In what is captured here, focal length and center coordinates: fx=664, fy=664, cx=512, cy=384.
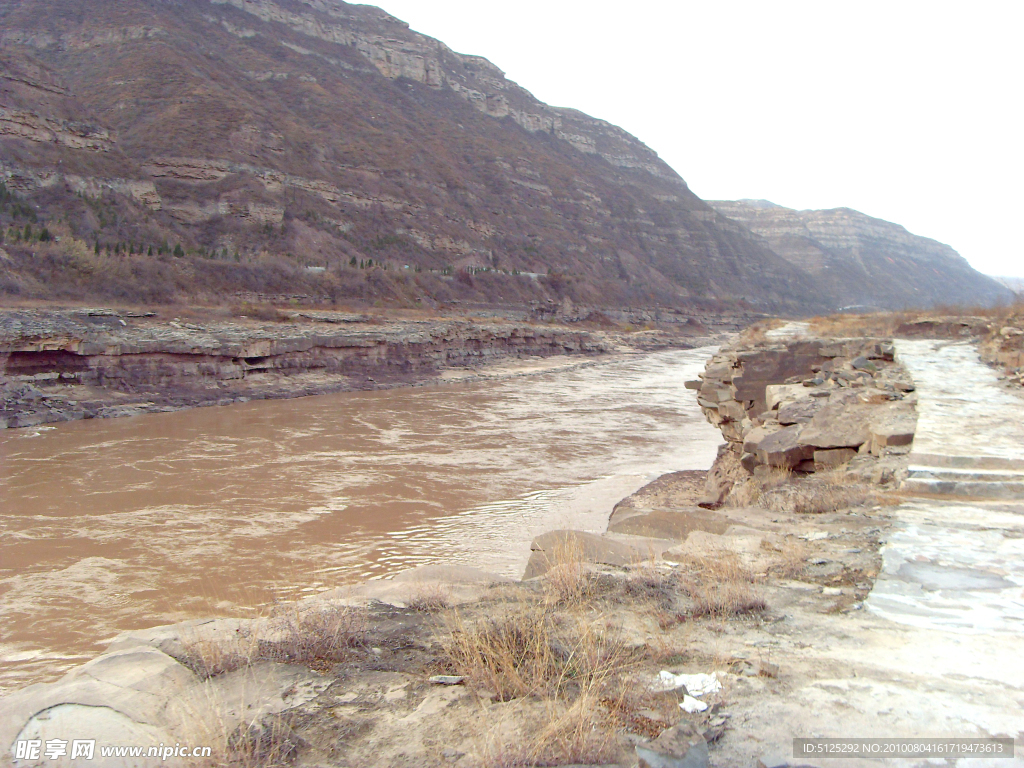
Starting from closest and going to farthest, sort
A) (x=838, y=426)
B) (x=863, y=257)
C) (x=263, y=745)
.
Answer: (x=263, y=745) → (x=838, y=426) → (x=863, y=257)

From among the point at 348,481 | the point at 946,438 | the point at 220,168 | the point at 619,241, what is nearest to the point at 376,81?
the point at 619,241

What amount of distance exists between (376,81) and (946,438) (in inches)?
3203

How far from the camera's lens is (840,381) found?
9711 millimetres

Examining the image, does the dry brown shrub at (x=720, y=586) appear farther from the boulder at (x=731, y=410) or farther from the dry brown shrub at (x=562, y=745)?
the boulder at (x=731, y=410)

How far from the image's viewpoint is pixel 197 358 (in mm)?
21359

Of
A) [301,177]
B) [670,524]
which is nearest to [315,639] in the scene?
[670,524]

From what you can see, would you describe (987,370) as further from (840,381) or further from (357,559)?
(357,559)

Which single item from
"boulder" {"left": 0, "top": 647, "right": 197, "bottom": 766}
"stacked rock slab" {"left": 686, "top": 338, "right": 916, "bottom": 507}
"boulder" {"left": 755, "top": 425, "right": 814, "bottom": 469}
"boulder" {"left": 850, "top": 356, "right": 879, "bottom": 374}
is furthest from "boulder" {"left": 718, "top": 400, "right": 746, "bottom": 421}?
"boulder" {"left": 0, "top": 647, "right": 197, "bottom": 766}

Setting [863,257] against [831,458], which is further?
[863,257]

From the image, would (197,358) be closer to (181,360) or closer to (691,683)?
(181,360)

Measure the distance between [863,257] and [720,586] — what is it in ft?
519

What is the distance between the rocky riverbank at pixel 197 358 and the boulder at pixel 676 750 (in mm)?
18590

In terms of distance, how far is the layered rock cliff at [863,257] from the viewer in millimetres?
122938

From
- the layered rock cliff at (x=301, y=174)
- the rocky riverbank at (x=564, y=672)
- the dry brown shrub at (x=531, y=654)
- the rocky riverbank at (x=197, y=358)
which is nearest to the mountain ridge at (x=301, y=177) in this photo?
the layered rock cliff at (x=301, y=174)
